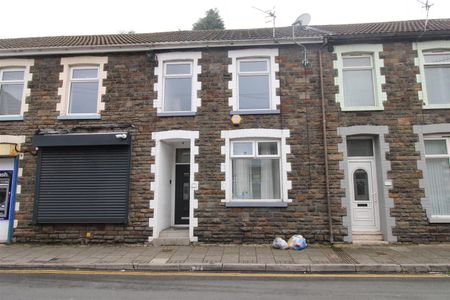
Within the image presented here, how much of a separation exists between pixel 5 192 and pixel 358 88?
11.9 meters

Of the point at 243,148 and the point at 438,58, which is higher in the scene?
the point at 438,58

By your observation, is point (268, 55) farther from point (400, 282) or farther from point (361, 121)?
point (400, 282)

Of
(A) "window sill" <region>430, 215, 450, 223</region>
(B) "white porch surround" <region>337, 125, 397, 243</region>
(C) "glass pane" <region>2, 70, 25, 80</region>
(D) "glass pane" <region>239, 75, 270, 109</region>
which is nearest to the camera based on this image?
(A) "window sill" <region>430, 215, 450, 223</region>

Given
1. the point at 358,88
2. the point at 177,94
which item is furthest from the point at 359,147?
the point at 177,94

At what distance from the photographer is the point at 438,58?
9719 millimetres

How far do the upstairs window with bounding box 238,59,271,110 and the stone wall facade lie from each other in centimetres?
45

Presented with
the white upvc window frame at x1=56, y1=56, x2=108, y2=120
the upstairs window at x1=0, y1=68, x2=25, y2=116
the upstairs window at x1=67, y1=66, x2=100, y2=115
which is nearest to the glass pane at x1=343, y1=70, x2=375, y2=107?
the white upvc window frame at x1=56, y1=56, x2=108, y2=120

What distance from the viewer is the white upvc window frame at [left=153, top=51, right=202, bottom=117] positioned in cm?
980

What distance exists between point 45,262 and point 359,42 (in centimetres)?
1079

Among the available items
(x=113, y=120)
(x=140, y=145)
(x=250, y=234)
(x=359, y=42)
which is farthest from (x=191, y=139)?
(x=359, y=42)

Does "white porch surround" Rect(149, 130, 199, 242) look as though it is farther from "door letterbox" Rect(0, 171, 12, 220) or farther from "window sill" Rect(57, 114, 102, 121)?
"door letterbox" Rect(0, 171, 12, 220)

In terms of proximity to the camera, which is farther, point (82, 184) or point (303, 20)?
point (303, 20)

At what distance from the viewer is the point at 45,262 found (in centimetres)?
727

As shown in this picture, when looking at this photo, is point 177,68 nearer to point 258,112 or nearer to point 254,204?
point 258,112
